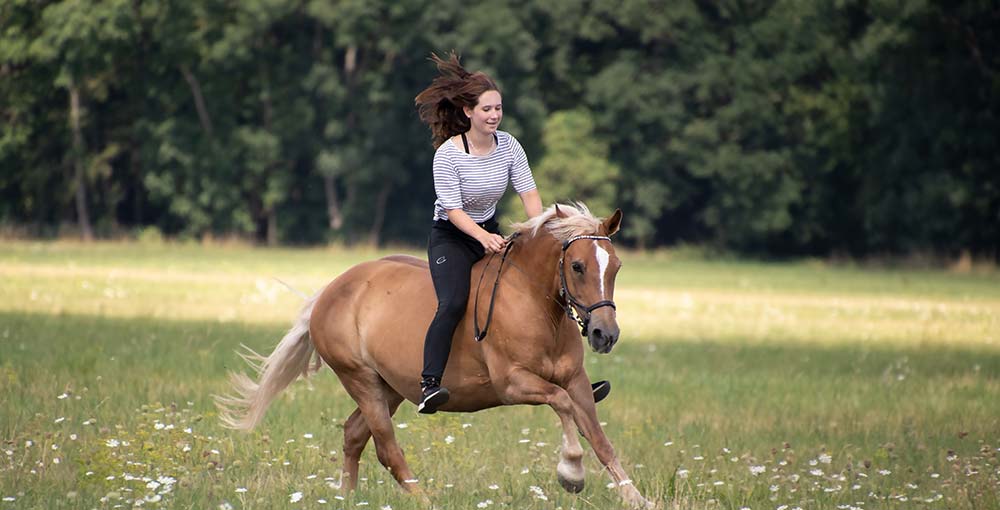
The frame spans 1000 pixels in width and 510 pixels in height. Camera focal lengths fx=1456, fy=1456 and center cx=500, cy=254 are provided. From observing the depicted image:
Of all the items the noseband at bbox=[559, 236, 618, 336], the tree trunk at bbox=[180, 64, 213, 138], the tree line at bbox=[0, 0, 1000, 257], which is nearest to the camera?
the noseband at bbox=[559, 236, 618, 336]

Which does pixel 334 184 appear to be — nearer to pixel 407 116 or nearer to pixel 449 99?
pixel 407 116

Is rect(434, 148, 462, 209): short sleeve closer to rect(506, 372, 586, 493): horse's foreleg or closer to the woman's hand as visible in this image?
the woman's hand

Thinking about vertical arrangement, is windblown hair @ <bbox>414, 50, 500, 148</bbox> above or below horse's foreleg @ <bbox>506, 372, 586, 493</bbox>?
above

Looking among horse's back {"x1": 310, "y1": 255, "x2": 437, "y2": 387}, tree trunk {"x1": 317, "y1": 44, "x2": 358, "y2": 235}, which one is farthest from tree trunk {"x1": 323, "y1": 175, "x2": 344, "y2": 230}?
horse's back {"x1": 310, "y1": 255, "x2": 437, "y2": 387}

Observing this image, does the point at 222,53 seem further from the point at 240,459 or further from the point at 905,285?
the point at 240,459

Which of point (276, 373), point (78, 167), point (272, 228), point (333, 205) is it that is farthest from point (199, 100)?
point (276, 373)

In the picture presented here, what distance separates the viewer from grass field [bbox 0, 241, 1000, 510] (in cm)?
890

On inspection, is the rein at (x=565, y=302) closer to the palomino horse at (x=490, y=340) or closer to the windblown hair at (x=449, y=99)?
the palomino horse at (x=490, y=340)

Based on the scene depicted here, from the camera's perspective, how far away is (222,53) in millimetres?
61312

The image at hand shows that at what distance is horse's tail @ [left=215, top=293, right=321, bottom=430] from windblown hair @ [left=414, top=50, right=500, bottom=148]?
179 cm

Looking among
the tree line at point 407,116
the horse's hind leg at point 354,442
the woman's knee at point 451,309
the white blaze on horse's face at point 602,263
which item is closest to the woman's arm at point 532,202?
the woman's knee at point 451,309

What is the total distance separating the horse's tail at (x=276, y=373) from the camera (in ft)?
34.3

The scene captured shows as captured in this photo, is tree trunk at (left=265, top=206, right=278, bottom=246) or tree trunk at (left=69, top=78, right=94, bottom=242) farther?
tree trunk at (left=265, top=206, right=278, bottom=246)

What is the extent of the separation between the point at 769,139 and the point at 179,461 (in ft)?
187
